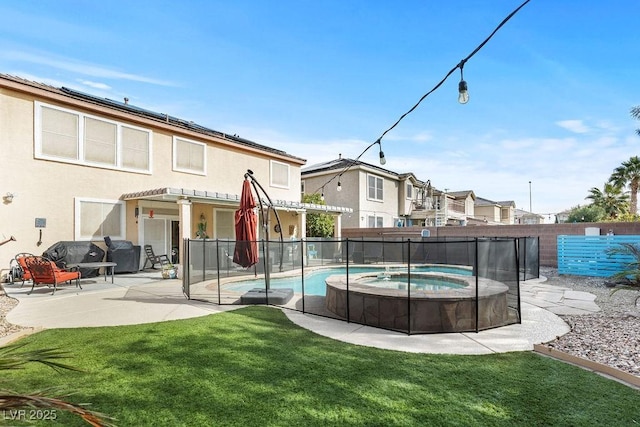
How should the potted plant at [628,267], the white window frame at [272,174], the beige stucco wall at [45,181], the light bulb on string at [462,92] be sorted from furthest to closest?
the white window frame at [272,174]
the beige stucco wall at [45,181]
the potted plant at [628,267]
the light bulb on string at [462,92]

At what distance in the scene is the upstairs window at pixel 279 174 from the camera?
62.6ft

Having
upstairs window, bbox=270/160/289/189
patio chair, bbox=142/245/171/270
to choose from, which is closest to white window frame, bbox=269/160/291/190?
upstairs window, bbox=270/160/289/189

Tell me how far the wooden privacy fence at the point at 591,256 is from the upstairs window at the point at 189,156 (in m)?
14.9

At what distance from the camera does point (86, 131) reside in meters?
12.0

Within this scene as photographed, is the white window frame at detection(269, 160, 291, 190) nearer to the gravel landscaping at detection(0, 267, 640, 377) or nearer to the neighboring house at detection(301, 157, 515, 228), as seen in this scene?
the neighboring house at detection(301, 157, 515, 228)

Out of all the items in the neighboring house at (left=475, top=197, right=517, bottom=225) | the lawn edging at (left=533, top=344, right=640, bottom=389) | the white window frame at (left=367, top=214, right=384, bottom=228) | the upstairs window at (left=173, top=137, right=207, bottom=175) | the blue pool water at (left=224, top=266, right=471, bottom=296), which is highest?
the upstairs window at (left=173, top=137, right=207, bottom=175)

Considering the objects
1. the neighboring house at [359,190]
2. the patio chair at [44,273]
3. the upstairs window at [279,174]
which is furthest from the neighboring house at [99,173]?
the neighboring house at [359,190]

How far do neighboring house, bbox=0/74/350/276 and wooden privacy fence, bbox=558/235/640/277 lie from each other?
11189 mm

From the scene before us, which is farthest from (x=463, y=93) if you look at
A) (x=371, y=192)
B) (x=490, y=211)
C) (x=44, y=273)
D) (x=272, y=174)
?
(x=490, y=211)

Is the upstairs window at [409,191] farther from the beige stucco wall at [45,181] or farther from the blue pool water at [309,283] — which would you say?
the beige stucco wall at [45,181]

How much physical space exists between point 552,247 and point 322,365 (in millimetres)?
15486

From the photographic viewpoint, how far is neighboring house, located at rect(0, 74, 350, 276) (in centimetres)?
1039

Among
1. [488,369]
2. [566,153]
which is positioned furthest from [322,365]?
[566,153]

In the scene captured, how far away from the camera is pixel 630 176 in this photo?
2839 cm
